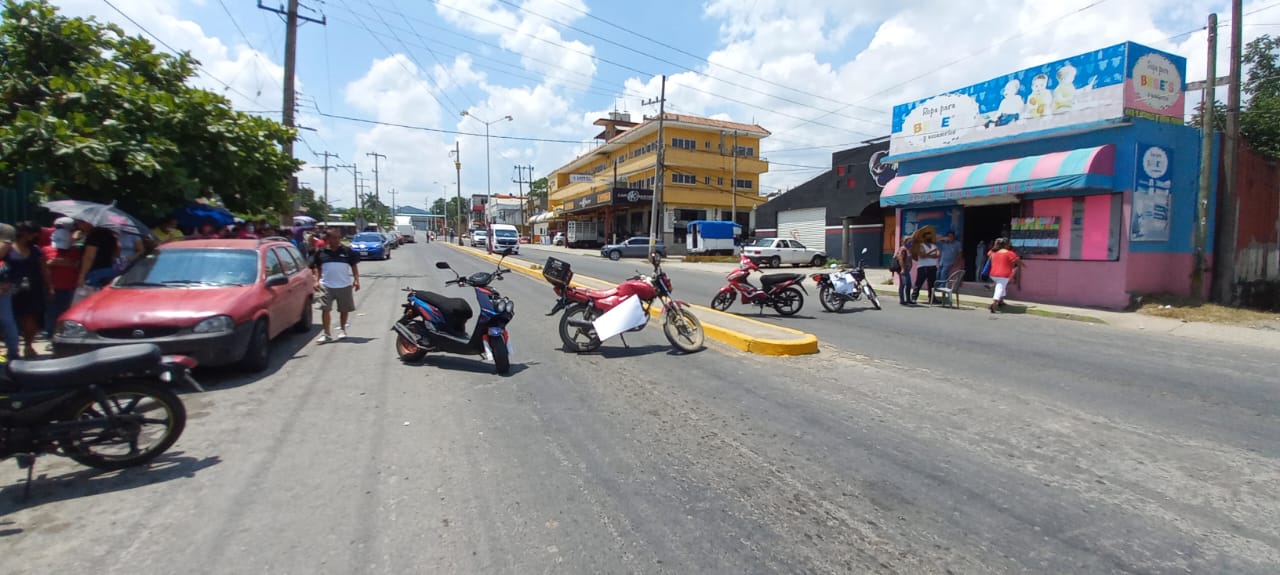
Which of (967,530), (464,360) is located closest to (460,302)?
(464,360)

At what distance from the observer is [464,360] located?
795cm

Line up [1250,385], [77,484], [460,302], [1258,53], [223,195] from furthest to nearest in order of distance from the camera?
[1258,53] < [223,195] < [460,302] < [1250,385] < [77,484]

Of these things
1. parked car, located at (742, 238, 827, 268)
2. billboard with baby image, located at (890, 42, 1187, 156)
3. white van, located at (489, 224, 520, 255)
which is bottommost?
parked car, located at (742, 238, 827, 268)

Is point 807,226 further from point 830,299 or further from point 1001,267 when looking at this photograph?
point 830,299

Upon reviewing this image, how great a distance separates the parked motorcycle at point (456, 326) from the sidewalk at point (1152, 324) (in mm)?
11401

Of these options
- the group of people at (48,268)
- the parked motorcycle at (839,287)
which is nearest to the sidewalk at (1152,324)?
the parked motorcycle at (839,287)

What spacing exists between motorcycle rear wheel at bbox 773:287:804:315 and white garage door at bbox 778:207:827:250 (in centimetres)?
2238

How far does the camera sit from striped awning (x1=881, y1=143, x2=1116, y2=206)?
1373 centimetres

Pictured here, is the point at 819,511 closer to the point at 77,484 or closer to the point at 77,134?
the point at 77,484

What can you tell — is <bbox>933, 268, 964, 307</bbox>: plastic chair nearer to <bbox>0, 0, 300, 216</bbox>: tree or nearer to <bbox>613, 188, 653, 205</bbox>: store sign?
<bbox>0, 0, 300, 216</bbox>: tree

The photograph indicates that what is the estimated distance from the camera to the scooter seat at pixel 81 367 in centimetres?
388

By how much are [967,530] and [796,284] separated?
8.76 meters

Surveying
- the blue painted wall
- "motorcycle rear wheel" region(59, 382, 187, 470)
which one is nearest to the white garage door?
the blue painted wall

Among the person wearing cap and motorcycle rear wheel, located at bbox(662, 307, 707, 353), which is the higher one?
the person wearing cap
